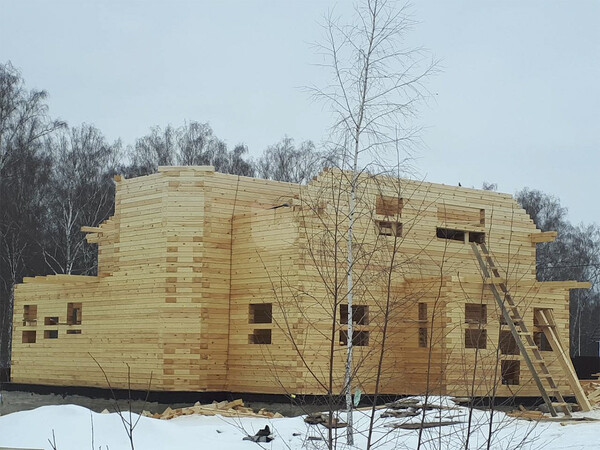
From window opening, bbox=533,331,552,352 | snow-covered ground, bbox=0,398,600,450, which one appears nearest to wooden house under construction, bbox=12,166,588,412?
window opening, bbox=533,331,552,352

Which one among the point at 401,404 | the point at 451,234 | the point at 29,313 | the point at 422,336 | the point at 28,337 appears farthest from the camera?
the point at 29,313

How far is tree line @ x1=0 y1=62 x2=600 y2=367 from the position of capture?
3234cm

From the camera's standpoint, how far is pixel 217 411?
58.4 ft

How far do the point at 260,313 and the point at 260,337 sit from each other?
1.82 feet

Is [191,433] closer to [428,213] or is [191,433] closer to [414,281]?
[414,281]

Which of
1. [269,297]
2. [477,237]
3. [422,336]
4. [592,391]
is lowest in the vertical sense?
[592,391]

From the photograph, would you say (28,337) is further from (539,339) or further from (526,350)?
(539,339)

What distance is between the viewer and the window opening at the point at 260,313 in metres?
19.7

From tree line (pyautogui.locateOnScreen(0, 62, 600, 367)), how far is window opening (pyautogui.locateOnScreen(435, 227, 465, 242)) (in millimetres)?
8078

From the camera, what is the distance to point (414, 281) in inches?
808

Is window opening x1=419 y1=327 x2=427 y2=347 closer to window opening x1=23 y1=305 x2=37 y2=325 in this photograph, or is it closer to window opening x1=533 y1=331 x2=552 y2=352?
window opening x1=533 y1=331 x2=552 y2=352

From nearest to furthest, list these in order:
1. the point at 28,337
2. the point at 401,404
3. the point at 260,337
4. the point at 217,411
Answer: the point at 401,404
the point at 217,411
the point at 260,337
the point at 28,337

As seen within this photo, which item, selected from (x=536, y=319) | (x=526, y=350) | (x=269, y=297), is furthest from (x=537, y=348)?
(x=269, y=297)

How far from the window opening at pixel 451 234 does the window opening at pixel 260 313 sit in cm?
459
